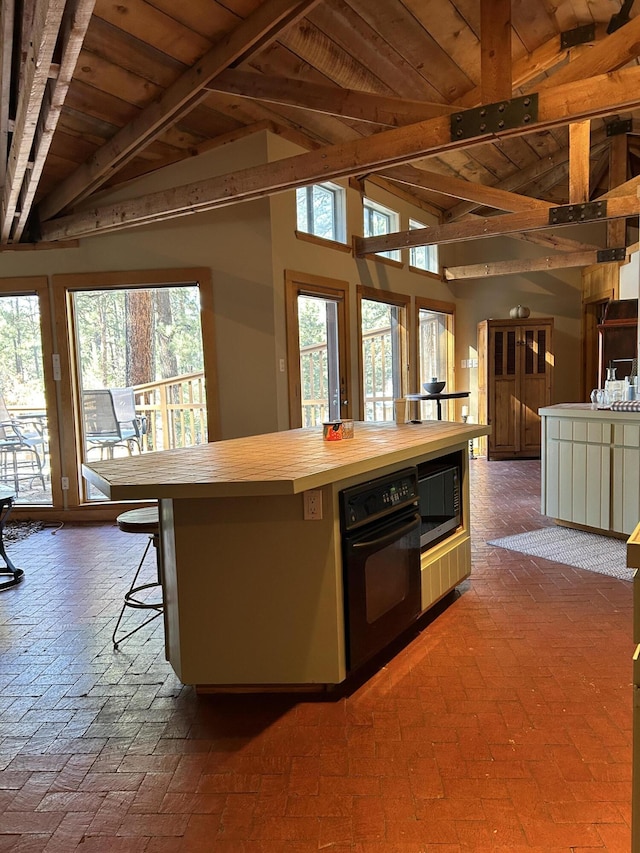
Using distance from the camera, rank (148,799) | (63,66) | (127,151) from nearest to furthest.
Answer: (148,799)
(63,66)
(127,151)

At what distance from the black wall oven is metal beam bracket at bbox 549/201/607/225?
3.46 metres

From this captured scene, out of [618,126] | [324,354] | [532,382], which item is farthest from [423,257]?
[324,354]

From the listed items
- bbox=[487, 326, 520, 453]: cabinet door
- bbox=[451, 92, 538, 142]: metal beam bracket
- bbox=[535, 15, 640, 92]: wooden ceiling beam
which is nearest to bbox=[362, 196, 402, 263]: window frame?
bbox=[487, 326, 520, 453]: cabinet door

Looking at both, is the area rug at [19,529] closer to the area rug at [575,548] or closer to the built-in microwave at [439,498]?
the built-in microwave at [439,498]

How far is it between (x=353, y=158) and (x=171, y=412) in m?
3.80

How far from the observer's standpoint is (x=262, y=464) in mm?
2152

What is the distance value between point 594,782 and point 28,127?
3750 millimetres

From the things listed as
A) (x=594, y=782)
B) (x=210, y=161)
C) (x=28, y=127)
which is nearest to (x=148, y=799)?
(x=594, y=782)

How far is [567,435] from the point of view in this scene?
14.4 feet

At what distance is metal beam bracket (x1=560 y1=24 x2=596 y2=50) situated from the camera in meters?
4.54

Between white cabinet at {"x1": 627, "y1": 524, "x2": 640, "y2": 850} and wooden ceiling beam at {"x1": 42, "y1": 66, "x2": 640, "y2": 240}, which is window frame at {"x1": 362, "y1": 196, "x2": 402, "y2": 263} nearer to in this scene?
wooden ceiling beam at {"x1": 42, "y1": 66, "x2": 640, "y2": 240}

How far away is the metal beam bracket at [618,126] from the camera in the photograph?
641 cm

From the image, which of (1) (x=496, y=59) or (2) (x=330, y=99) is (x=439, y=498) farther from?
(2) (x=330, y=99)

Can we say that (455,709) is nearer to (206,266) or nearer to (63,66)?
(63,66)
